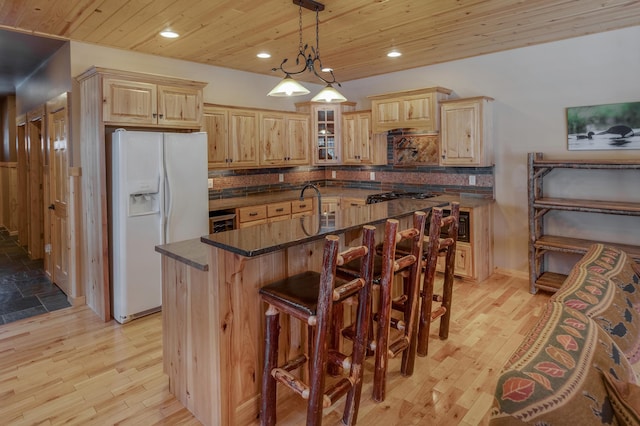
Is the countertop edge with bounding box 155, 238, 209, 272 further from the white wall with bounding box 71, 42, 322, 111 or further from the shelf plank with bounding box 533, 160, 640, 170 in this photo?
the shelf plank with bounding box 533, 160, 640, 170

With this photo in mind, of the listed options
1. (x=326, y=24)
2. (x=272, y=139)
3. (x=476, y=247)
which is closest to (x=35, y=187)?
(x=272, y=139)

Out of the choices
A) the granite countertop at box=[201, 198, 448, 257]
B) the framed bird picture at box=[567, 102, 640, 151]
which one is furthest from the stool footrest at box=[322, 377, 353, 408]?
the framed bird picture at box=[567, 102, 640, 151]

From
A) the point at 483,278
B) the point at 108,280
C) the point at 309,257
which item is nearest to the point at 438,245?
the point at 309,257

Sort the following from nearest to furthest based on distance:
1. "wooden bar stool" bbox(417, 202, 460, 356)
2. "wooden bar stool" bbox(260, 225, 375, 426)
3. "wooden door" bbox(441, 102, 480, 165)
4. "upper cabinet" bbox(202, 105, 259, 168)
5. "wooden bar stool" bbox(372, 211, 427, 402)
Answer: "wooden bar stool" bbox(260, 225, 375, 426)
"wooden bar stool" bbox(372, 211, 427, 402)
"wooden bar stool" bbox(417, 202, 460, 356)
"wooden door" bbox(441, 102, 480, 165)
"upper cabinet" bbox(202, 105, 259, 168)

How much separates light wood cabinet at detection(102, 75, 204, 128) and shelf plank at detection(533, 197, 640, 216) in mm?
3560

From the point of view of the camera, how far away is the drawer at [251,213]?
14.8ft

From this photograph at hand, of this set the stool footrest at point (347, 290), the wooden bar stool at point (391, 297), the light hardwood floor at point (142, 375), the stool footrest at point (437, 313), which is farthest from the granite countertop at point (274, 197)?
the stool footrest at point (347, 290)

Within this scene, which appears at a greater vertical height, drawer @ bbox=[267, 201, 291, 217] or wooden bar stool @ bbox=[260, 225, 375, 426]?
drawer @ bbox=[267, 201, 291, 217]

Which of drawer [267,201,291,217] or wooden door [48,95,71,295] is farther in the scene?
drawer [267,201,291,217]

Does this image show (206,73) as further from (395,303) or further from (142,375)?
(395,303)

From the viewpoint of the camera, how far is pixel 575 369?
3.50 ft

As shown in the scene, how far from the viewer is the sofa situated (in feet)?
3.12

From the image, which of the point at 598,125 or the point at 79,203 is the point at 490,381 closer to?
the point at 598,125

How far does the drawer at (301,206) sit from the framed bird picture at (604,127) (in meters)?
3.01
